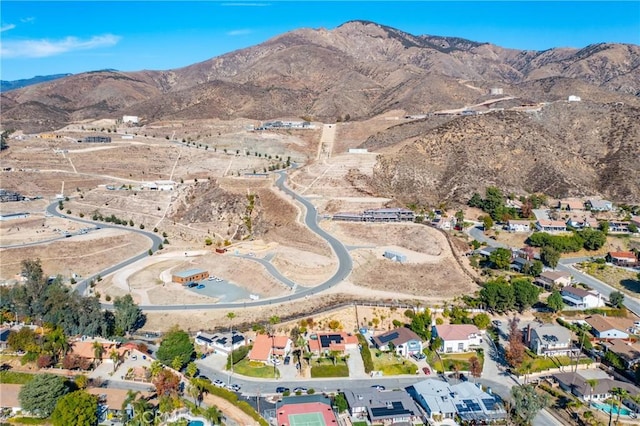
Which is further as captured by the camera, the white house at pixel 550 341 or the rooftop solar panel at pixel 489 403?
the white house at pixel 550 341

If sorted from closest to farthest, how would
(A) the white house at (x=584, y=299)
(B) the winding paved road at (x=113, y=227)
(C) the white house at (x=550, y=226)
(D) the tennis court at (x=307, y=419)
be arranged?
(D) the tennis court at (x=307, y=419) < (A) the white house at (x=584, y=299) < (B) the winding paved road at (x=113, y=227) < (C) the white house at (x=550, y=226)

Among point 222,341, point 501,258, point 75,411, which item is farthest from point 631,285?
point 75,411

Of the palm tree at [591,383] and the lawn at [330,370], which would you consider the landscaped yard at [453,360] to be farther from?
the palm tree at [591,383]

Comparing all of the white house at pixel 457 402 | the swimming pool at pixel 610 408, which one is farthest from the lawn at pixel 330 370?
the swimming pool at pixel 610 408

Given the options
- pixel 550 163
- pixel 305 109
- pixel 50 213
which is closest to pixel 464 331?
pixel 550 163

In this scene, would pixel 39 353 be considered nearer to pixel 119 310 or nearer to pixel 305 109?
pixel 119 310

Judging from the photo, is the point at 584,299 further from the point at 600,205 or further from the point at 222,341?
the point at 222,341

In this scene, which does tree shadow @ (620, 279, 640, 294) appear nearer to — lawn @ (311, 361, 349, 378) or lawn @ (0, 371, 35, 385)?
lawn @ (311, 361, 349, 378)

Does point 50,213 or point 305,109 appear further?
point 305,109
